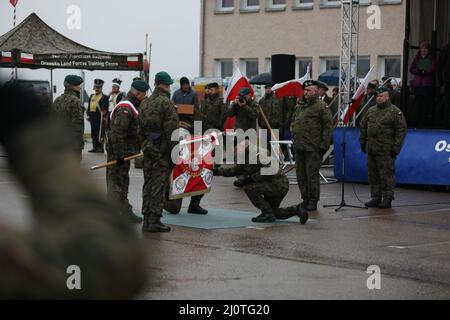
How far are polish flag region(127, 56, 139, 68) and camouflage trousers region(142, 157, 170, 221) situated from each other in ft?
45.8

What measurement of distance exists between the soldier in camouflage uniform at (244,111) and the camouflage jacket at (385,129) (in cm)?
203

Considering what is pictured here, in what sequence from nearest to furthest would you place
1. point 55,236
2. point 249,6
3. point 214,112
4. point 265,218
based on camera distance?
point 55,236, point 265,218, point 214,112, point 249,6

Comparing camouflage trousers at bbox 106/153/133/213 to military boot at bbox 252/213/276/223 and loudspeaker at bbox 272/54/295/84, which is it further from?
loudspeaker at bbox 272/54/295/84

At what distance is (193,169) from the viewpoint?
41.2 feet

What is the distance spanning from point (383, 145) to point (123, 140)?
15.9 ft

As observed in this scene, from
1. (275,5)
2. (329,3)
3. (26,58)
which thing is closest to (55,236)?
(26,58)

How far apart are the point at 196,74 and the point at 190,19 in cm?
258

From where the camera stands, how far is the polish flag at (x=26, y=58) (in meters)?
24.0

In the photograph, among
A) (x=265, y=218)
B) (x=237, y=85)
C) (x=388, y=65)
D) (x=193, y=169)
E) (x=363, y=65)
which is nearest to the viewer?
(x=265, y=218)

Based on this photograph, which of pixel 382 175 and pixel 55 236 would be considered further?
pixel 382 175

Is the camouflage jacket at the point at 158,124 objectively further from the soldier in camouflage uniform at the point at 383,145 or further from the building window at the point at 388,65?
the building window at the point at 388,65

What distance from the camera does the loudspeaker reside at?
22.0m

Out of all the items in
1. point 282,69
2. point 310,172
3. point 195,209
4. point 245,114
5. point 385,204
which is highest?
point 282,69

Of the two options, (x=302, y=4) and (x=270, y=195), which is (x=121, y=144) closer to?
(x=270, y=195)
